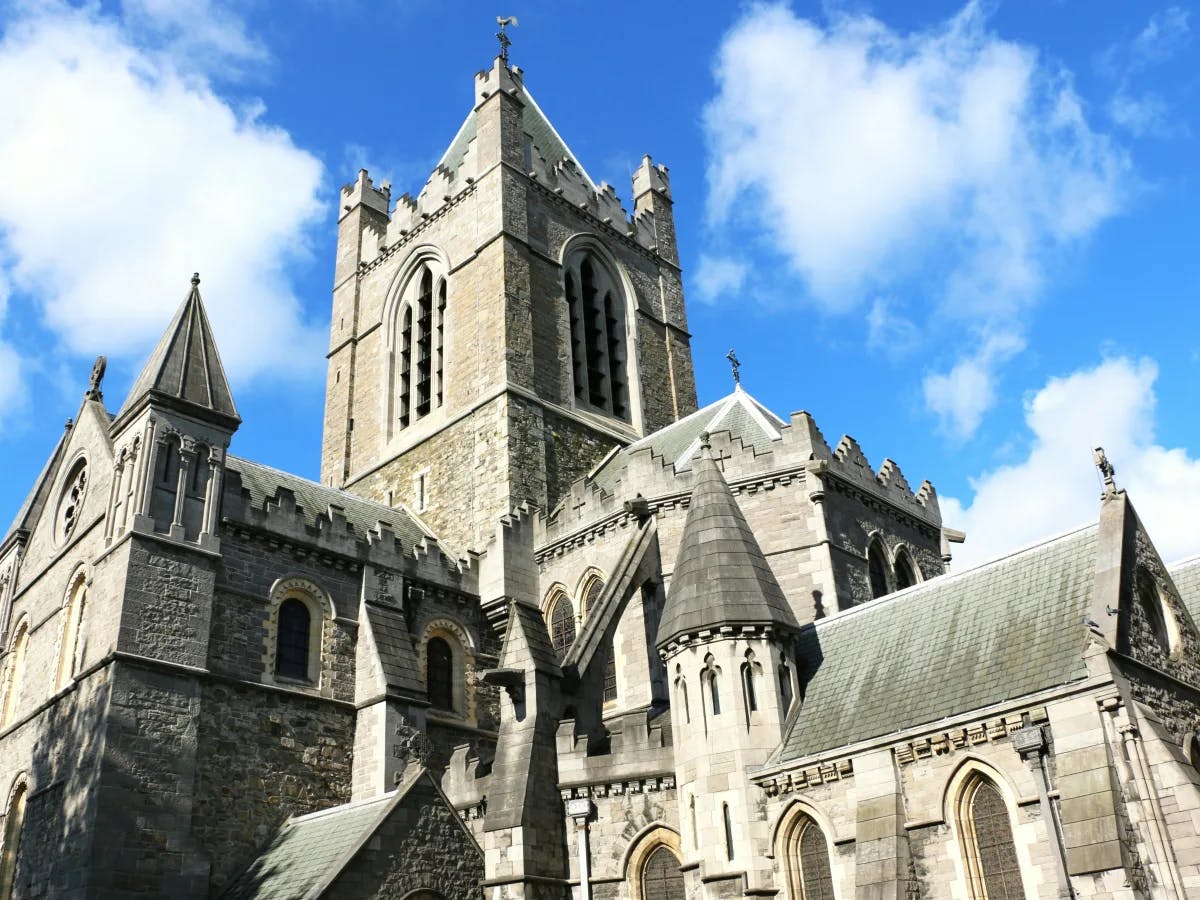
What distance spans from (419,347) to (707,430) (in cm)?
1171

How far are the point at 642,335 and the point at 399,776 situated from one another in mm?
18508

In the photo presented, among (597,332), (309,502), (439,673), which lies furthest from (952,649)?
(597,332)

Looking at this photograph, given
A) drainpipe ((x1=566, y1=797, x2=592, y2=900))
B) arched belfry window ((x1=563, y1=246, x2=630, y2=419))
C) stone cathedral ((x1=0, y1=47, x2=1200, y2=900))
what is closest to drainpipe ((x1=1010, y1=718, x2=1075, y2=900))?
stone cathedral ((x1=0, y1=47, x2=1200, y2=900))

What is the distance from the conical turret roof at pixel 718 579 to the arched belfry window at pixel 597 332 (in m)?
13.3

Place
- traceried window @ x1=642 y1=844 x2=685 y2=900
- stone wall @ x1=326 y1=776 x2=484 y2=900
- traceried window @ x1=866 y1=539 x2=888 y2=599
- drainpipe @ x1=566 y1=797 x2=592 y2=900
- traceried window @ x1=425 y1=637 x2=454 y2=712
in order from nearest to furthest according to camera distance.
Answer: stone wall @ x1=326 y1=776 x2=484 y2=900
traceried window @ x1=642 y1=844 x2=685 y2=900
drainpipe @ x1=566 y1=797 x2=592 y2=900
traceried window @ x1=866 y1=539 x2=888 y2=599
traceried window @ x1=425 y1=637 x2=454 y2=712

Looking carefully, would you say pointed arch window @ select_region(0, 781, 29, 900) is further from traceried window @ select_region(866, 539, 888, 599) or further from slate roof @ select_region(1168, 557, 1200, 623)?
slate roof @ select_region(1168, 557, 1200, 623)

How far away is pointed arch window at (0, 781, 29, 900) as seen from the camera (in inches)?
832

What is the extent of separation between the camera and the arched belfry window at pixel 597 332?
3381cm

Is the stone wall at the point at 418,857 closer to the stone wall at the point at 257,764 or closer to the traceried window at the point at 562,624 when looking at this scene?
the stone wall at the point at 257,764

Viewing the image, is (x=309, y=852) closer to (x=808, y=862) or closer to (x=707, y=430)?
(x=808, y=862)

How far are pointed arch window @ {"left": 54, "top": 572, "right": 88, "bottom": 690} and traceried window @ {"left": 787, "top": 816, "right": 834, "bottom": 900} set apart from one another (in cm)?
1363

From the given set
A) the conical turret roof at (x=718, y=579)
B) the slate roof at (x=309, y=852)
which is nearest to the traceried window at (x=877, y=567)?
the conical turret roof at (x=718, y=579)

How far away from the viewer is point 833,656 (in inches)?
755

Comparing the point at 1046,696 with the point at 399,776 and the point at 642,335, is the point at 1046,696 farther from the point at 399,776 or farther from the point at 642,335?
the point at 642,335
